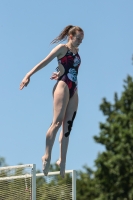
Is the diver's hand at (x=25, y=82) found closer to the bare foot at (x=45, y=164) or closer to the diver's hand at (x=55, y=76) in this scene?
the diver's hand at (x=55, y=76)

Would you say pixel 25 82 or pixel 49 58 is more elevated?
pixel 49 58

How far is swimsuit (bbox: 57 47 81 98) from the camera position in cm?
1606

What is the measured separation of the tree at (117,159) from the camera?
220 ft

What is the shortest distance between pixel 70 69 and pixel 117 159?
171 ft

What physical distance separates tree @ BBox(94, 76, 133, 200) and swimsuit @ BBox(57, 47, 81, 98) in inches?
Result: 1940

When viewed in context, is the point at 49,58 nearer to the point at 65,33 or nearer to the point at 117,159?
the point at 65,33

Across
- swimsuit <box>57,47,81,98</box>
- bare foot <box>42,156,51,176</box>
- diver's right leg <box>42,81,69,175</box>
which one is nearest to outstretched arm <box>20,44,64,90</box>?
swimsuit <box>57,47,81,98</box>

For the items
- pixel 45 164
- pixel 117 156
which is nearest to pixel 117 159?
pixel 117 156

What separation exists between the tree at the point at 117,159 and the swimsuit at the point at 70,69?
49.3m

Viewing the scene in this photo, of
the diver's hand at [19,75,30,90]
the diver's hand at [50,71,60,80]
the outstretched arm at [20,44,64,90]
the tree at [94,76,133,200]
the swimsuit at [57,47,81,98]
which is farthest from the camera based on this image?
the tree at [94,76,133,200]

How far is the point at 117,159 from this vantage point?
6788cm

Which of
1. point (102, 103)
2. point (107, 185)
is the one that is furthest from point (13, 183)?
point (102, 103)

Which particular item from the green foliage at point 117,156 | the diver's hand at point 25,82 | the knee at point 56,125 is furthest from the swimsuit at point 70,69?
the green foliage at point 117,156

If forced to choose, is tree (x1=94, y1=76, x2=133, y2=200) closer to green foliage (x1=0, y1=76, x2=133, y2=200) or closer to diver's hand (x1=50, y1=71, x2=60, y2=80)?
green foliage (x1=0, y1=76, x2=133, y2=200)
